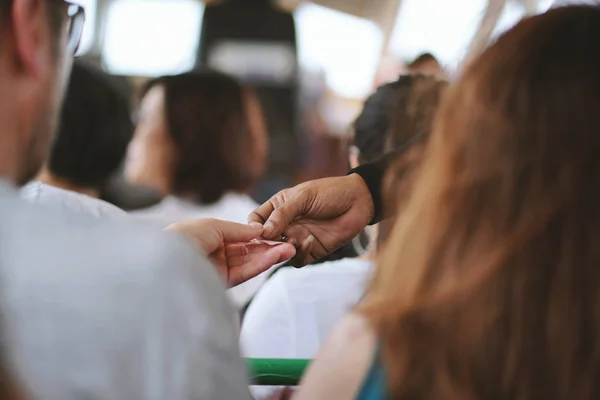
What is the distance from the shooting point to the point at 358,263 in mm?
1901

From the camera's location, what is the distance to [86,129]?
2.38 metres

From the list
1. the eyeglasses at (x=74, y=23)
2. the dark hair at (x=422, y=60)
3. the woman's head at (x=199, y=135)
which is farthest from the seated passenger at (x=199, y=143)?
the eyeglasses at (x=74, y=23)

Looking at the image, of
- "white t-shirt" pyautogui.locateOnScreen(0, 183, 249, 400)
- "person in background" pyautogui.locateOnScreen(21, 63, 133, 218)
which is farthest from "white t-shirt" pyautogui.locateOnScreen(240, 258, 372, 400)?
"white t-shirt" pyautogui.locateOnScreen(0, 183, 249, 400)

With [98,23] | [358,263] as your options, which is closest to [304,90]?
[98,23]

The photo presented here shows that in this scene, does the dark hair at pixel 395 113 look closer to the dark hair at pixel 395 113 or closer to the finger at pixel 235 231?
the dark hair at pixel 395 113

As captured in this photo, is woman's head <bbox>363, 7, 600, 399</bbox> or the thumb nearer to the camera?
woman's head <bbox>363, 7, 600, 399</bbox>

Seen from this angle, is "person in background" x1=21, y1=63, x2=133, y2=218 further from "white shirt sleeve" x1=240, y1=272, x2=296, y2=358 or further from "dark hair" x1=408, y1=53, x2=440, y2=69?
"dark hair" x1=408, y1=53, x2=440, y2=69

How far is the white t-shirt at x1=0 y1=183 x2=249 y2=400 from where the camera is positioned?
0.61 metres

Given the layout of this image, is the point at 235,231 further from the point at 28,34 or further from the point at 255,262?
the point at 28,34

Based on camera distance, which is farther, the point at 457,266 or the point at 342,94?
the point at 342,94

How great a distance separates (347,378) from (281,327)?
1007 millimetres

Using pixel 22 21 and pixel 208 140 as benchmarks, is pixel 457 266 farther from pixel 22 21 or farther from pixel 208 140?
pixel 208 140

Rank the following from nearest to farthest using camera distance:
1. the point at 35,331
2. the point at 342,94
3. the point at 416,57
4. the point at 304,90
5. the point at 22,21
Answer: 1. the point at 35,331
2. the point at 22,21
3. the point at 416,57
4. the point at 304,90
5. the point at 342,94

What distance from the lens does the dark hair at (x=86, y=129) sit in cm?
235
